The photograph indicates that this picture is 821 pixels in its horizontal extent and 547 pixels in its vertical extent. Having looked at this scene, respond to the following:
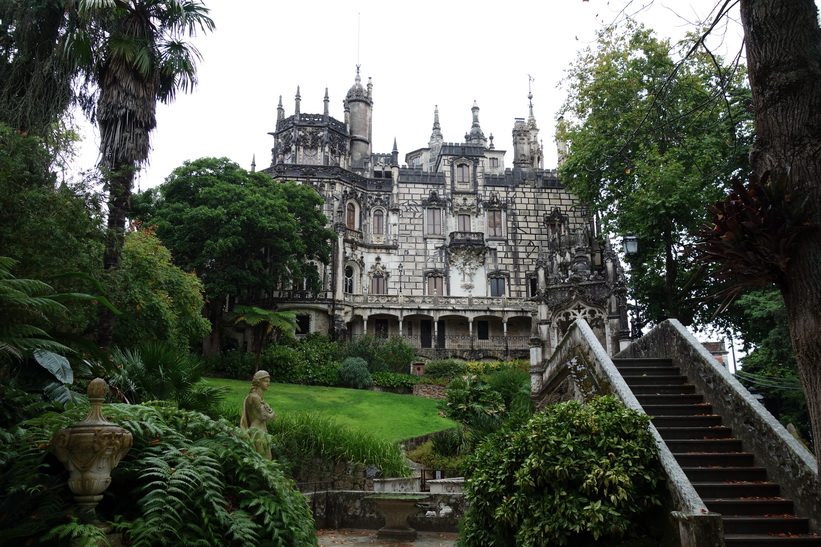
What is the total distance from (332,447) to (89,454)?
34.6 feet

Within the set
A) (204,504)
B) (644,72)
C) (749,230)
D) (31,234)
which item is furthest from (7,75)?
(644,72)

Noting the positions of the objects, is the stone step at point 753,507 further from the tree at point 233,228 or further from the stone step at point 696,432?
the tree at point 233,228

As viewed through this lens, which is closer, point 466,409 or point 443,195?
point 466,409

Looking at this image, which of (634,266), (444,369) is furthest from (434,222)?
(634,266)

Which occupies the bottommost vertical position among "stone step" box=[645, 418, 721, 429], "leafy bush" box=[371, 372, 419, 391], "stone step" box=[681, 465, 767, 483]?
"stone step" box=[681, 465, 767, 483]

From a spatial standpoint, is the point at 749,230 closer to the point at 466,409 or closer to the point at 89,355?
the point at 89,355

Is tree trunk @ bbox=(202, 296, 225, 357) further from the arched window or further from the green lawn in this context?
the arched window

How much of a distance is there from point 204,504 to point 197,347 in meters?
30.2

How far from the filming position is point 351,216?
4350cm

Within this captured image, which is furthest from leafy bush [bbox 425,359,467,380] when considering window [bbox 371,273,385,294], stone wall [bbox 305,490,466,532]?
stone wall [bbox 305,490,466,532]

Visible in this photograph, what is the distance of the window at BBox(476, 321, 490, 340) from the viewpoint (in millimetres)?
42875

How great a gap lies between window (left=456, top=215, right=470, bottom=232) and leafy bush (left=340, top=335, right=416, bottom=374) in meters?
11.4

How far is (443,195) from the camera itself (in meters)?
45.3

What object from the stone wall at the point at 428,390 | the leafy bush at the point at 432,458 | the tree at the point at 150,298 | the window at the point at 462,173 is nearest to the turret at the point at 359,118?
the window at the point at 462,173
